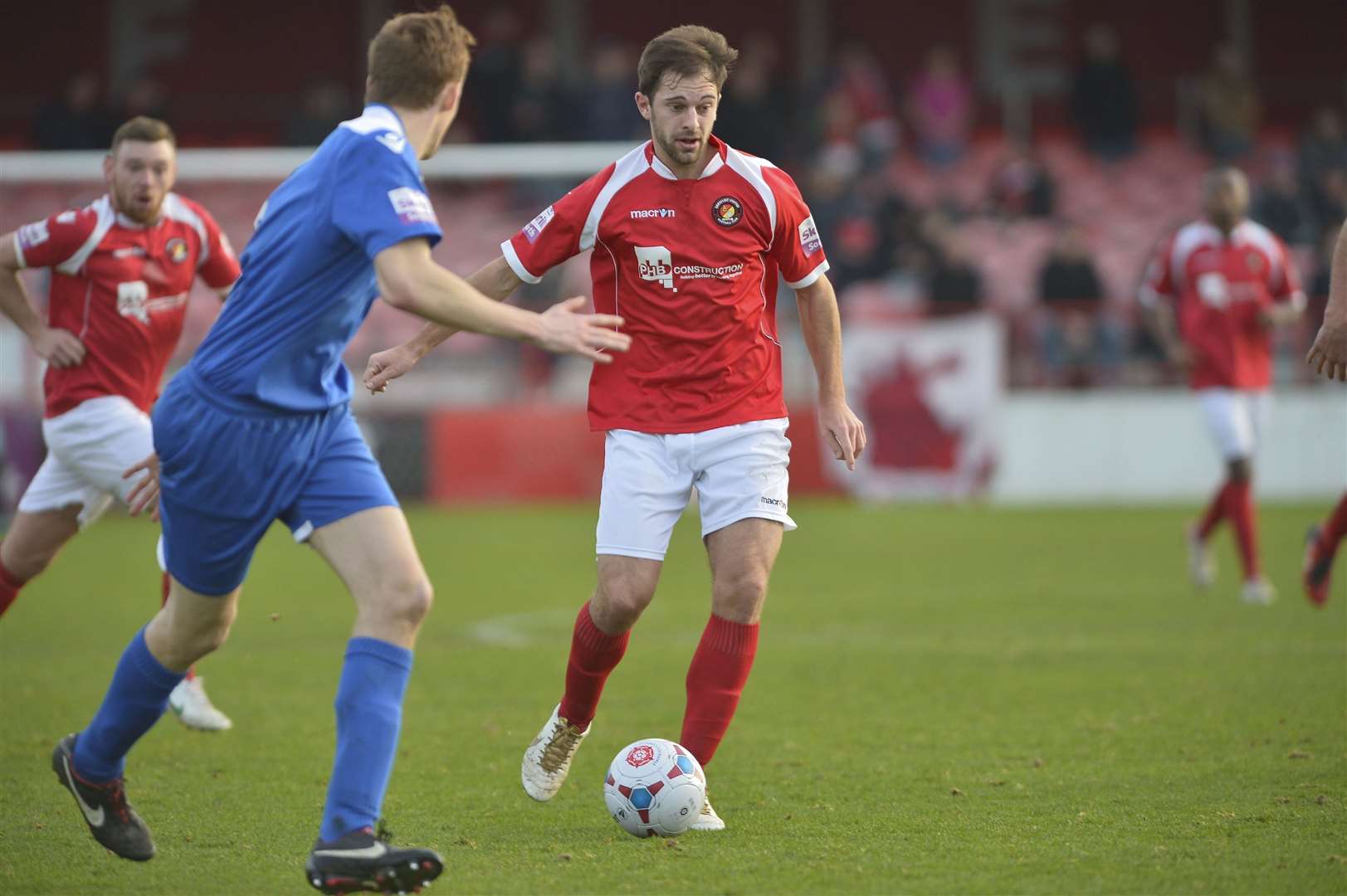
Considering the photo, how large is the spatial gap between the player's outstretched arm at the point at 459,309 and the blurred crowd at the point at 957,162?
48.3 feet

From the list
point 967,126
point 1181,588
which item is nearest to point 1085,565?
point 1181,588

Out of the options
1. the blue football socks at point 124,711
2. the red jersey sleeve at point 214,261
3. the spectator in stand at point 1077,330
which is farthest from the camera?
the spectator in stand at point 1077,330

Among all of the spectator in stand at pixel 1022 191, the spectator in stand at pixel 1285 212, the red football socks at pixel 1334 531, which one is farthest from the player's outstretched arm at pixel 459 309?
the spectator in stand at pixel 1022 191

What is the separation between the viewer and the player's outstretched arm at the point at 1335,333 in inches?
242

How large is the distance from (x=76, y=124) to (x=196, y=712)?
14.7 m

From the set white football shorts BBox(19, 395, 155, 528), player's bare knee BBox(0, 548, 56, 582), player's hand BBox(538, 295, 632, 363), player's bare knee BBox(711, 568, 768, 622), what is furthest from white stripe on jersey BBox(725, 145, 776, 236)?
player's bare knee BBox(0, 548, 56, 582)

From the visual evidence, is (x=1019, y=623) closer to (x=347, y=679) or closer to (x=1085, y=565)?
(x=1085, y=565)

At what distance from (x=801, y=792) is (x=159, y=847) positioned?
2.20 metres

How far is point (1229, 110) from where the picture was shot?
74.0ft

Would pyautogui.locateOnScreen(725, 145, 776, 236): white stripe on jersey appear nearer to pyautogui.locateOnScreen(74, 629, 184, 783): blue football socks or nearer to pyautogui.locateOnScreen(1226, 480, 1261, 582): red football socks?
pyautogui.locateOnScreen(74, 629, 184, 783): blue football socks

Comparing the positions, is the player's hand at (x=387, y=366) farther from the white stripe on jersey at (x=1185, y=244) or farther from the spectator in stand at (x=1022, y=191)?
the spectator in stand at (x=1022, y=191)

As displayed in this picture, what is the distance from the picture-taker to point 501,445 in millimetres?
18859

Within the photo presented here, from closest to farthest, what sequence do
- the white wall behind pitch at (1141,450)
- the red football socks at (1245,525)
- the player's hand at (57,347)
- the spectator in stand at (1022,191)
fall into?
the player's hand at (57,347) → the red football socks at (1245,525) → the white wall behind pitch at (1141,450) → the spectator in stand at (1022,191)

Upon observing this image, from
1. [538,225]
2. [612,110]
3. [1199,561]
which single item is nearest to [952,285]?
[612,110]
